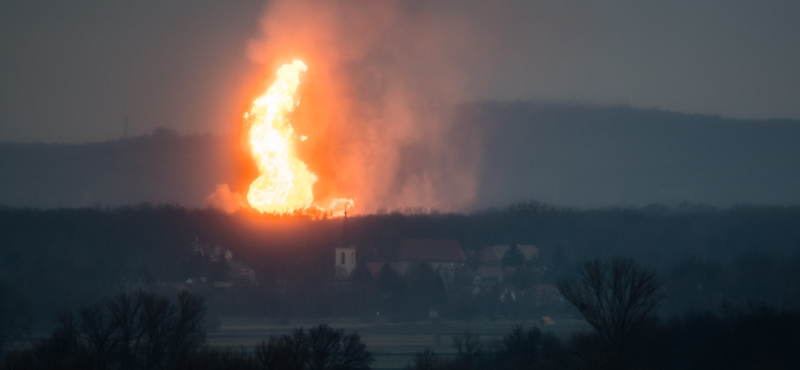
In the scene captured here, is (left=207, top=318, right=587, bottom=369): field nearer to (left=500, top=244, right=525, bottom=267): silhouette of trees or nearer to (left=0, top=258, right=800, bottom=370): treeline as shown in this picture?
(left=0, top=258, right=800, bottom=370): treeline

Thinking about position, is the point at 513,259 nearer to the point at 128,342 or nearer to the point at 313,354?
the point at 313,354

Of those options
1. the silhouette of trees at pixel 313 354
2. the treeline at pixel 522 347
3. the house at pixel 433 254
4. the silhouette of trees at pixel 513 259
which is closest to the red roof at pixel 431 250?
the house at pixel 433 254

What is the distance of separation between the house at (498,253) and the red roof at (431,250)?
13.3 feet

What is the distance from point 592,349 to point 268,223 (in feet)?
262

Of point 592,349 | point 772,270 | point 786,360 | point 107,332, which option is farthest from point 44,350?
point 772,270

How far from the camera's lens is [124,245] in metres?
135

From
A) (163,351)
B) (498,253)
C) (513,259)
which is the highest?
(498,253)

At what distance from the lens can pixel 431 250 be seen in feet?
498

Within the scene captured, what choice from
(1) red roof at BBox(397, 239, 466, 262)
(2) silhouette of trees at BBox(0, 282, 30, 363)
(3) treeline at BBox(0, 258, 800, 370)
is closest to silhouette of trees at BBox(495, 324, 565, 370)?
(3) treeline at BBox(0, 258, 800, 370)

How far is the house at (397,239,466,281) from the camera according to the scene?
147500 millimetres

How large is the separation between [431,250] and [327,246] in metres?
19.4

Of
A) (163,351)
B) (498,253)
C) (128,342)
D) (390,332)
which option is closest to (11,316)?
(128,342)

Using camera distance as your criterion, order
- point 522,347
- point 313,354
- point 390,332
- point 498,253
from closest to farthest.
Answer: point 313,354
point 522,347
point 390,332
point 498,253

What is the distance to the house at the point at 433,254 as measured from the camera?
484 feet
